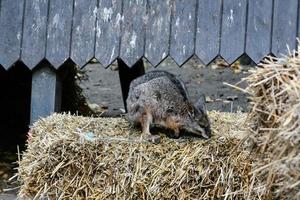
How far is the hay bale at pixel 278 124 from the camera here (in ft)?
14.8

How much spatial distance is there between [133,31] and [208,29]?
751mm

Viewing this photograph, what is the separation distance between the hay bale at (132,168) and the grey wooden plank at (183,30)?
1.64 metres

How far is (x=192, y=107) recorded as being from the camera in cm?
706

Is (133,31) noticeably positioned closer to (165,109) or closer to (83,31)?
(83,31)

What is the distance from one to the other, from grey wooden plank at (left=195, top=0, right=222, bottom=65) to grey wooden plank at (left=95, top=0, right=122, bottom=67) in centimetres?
81

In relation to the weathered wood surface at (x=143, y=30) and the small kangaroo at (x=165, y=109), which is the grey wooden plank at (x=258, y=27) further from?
the small kangaroo at (x=165, y=109)

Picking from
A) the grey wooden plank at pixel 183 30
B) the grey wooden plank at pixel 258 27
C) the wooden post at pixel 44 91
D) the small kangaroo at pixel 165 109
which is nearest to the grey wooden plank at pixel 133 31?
the grey wooden plank at pixel 183 30

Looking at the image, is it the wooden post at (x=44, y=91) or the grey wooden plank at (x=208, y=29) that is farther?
the wooden post at (x=44, y=91)

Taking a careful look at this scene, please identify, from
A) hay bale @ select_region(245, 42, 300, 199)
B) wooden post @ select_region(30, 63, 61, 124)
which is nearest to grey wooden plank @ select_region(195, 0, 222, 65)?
wooden post @ select_region(30, 63, 61, 124)

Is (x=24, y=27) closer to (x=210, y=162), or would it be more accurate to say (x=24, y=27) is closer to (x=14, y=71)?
(x=14, y=71)

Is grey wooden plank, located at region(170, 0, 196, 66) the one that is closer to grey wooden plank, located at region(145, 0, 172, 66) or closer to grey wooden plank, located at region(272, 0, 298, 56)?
A: grey wooden plank, located at region(145, 0, 172, 66)

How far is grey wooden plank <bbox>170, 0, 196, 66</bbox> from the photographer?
27.9ft

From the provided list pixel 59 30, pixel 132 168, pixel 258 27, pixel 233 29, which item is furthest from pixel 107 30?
pixel 132 168

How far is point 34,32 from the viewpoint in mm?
8719
